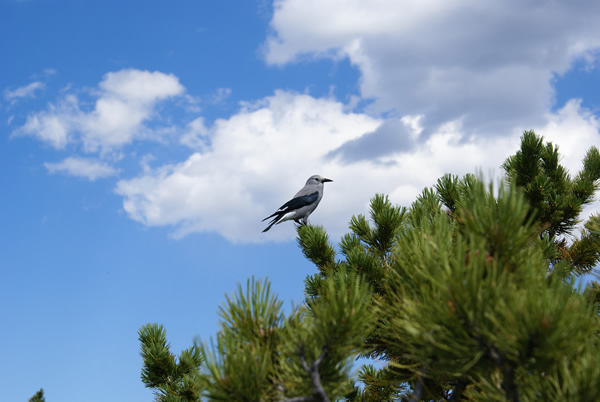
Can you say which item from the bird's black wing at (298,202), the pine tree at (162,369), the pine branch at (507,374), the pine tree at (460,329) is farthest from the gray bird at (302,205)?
the pine branch at (507,374)

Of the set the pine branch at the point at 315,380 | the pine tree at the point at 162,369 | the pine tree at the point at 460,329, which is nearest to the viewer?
the pine tree at the point at 460,329

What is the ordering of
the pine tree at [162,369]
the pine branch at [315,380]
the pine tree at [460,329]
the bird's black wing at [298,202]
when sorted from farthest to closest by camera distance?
the bird's black wing at [298,202]
the pine tree at [162,369]
the pine branch at [315,380]
the pine tree at [460,329]

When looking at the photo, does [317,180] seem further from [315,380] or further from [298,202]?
[315,380]

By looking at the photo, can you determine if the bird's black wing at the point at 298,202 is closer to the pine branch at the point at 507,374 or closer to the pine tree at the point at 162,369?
the pine tree at the point at 162,369

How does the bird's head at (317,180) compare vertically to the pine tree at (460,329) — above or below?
above

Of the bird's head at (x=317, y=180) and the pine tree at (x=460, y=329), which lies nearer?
the pine tree at (x=460, y=329)

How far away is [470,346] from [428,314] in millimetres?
187

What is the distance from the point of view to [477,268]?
1.82 m

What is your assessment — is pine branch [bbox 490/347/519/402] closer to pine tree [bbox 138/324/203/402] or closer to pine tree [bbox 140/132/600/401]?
pine tree [bbox 140/132/600/401]

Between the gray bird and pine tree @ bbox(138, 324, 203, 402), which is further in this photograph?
the gray bird

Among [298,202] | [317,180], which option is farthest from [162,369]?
[317,180]

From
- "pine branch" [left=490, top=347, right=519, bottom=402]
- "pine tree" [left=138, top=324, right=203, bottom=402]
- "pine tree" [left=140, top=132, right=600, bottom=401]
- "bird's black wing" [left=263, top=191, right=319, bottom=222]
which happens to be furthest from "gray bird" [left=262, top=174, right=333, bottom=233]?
"pine branch" [left=490, top=347, right=519, bottom=402]

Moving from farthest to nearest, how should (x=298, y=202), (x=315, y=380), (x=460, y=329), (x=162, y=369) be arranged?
(x=298, y=202)
(x=162, y=369)
(x=315, y=380)
(x=460, y=329)

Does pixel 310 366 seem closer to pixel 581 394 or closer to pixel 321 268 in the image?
pixel 581 394
